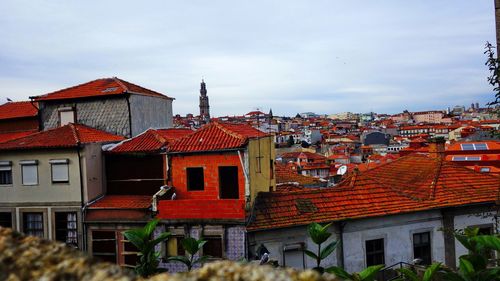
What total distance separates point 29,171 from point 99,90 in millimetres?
5900

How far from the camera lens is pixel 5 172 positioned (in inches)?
788

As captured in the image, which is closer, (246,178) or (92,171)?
(246,178)

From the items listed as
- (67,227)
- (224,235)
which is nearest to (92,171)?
(67,227)

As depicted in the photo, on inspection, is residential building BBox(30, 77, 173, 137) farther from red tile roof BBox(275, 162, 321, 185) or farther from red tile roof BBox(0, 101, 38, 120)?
red tile roof BBox(275, 162, 321, 185)

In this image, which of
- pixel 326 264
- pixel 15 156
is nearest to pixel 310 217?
pixel 326 264

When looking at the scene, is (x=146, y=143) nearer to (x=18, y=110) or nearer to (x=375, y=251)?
(x=375, y=251)

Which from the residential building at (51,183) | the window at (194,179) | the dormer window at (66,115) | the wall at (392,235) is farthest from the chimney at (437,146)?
the dormer window at (66,115)

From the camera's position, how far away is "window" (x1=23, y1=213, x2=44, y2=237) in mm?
19469

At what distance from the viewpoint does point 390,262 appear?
698 inches

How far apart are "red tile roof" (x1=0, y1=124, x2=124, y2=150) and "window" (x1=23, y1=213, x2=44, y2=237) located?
286cm

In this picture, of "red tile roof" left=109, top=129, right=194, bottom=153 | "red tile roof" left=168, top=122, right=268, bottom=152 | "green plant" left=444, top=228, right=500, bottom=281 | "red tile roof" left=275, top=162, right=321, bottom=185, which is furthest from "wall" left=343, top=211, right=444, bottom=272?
"green plant" left=444, top=228, right=500, bottom=281

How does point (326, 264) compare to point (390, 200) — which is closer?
point (326, 264)

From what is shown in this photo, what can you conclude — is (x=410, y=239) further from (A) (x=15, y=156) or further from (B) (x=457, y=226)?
(A) (x=15, y=156)

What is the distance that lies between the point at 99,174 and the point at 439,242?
13968 mm
